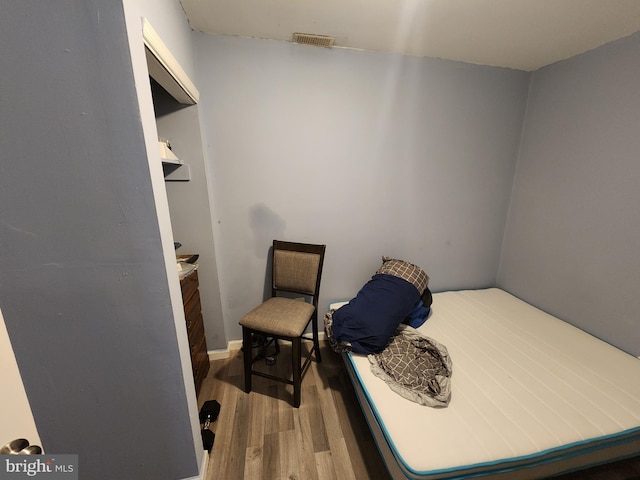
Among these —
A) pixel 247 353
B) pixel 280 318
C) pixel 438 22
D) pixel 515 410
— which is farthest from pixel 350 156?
pixel 515 410

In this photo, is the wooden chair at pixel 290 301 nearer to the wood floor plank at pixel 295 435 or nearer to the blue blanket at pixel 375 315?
the wood floor plank at pixel 295 435

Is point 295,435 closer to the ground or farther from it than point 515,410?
closer to the ground

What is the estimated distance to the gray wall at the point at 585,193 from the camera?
144 centimetres

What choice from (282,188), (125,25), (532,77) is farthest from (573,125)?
(125,25)

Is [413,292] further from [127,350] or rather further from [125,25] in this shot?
[125,25]

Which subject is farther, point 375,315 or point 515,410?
point 375,315

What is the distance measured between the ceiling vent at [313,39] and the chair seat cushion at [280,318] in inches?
71.7

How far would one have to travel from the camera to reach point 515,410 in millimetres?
1083

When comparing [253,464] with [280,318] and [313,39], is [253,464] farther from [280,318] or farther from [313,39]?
[313,39]

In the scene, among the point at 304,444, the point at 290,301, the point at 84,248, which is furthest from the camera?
the point at 290,301

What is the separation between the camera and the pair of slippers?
1.28 meters

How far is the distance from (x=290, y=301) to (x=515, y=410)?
1369 millimetres

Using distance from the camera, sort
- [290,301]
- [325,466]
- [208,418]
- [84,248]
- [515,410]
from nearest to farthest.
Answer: [84,248]
[515,410]
[325,466]
[208,418]
[290,301]
